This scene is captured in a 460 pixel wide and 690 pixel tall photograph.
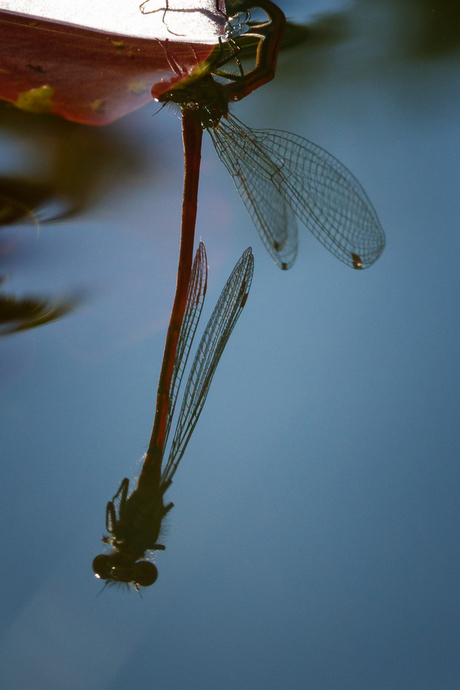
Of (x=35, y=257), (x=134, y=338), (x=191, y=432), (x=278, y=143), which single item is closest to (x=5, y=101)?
(x=35, y=257)

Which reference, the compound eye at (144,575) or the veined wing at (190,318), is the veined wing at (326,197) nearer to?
the veined wing at (190,318)

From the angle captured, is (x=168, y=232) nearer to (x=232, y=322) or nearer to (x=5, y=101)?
(x=232, y=322)

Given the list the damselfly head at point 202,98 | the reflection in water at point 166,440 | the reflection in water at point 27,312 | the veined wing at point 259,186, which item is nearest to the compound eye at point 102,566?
the reflection in water at point 166,440

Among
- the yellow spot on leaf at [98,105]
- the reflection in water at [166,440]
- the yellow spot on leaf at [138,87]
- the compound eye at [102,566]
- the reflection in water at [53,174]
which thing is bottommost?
the compound eye at [102,566]

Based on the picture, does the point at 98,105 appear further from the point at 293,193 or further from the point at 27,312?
the point at 27,312

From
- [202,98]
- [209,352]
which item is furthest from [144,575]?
[202,98]

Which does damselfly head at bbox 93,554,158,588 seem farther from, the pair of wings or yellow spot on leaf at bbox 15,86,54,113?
yellow spot on leaf at bbox 15,86,54,113

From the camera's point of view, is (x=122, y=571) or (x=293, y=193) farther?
(x=293, y=193)
